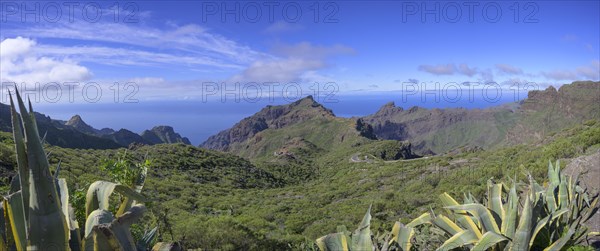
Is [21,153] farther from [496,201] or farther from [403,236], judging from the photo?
[496,201]

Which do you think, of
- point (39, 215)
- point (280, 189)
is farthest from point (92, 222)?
point (280, 189)

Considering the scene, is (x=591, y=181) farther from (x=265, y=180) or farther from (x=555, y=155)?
(x=265, y=180)

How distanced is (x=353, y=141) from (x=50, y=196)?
83.3 m

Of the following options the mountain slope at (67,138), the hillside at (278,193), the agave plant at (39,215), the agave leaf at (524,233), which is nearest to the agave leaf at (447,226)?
→ the agave leaf at (524,233)

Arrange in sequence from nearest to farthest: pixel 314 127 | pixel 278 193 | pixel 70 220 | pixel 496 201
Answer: pixel 70 220 → pixel 496 201 → pixel 278 193 → pixel 314 127

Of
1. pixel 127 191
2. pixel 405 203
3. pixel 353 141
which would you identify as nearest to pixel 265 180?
pixel 405 203

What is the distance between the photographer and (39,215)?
5.80ft

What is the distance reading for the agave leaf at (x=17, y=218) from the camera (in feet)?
6.74

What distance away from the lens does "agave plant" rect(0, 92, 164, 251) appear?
1.67m

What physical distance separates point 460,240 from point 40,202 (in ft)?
9.45

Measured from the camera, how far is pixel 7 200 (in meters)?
2.07

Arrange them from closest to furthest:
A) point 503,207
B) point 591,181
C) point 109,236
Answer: point 109,236, point 503,207, point 591,181

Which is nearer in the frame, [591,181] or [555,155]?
[591,181]

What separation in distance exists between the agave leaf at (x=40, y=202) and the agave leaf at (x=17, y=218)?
323mm
